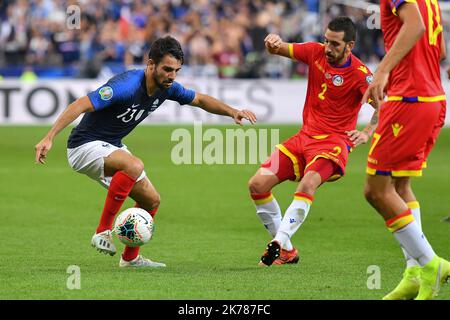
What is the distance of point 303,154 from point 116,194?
6.05 ft

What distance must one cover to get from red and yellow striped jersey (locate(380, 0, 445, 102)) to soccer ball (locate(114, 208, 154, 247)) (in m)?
2.73

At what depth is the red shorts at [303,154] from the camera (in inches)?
359

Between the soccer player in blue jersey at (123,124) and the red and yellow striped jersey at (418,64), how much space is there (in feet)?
7.29

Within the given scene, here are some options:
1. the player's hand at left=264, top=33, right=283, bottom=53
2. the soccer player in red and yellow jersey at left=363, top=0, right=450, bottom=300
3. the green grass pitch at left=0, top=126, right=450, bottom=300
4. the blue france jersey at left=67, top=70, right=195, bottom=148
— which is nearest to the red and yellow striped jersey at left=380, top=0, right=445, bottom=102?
the soccer player in red and yellow jersey at left=363, top=0, right=450, bottom=300

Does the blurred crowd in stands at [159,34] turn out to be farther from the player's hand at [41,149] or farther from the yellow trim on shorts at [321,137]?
the player's hand at [41,149]


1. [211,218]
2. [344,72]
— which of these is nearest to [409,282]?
[344,72]

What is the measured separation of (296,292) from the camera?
287 inches

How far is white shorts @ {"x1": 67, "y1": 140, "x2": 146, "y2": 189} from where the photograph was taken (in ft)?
29.1

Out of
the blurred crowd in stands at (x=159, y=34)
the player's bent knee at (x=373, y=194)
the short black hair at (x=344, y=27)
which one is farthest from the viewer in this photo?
the blurred crowd in stands at (x=159, y=34)

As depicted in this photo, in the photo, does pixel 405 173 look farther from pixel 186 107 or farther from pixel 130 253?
pixel 186 107

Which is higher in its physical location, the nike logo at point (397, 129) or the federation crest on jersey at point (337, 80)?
the federation crest on jersey at point (337, 80)

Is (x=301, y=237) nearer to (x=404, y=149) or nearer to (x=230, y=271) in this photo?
(x=230, y=271)

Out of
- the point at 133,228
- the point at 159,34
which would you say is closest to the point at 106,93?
the point at 133,228

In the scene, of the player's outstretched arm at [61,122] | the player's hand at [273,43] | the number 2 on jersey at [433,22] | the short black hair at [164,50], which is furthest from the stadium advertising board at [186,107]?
the number 2 on jersey at [433,22]
